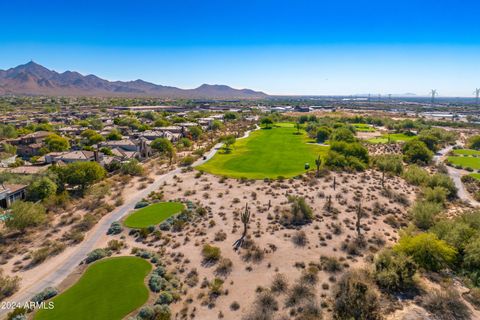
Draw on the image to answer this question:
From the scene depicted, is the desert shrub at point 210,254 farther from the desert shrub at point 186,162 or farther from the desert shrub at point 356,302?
the desert shrub at point 186,162

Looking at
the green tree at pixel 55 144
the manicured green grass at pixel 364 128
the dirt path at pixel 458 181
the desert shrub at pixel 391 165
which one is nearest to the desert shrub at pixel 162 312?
the dirt path at pixel 458 181

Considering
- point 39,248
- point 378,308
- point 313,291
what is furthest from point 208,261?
point 39,248

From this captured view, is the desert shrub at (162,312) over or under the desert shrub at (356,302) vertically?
under

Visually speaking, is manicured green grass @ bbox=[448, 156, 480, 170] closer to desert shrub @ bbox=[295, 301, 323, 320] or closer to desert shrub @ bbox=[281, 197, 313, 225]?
desert shrub @ bbox=[281, 197, 313, 225]

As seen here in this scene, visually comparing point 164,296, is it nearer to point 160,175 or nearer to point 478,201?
point 160,175

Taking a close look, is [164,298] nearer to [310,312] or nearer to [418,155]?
[310,312]

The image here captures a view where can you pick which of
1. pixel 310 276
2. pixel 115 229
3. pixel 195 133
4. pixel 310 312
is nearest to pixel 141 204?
pixel 115 229
